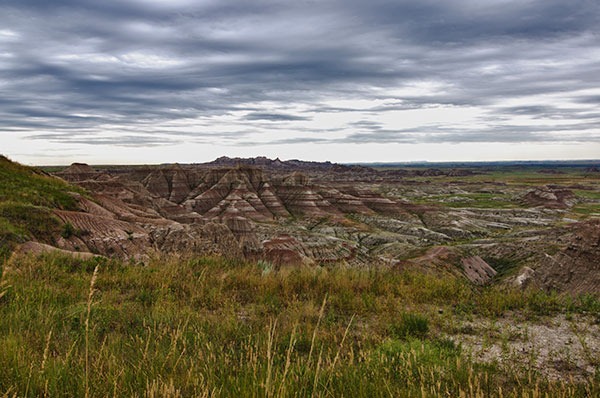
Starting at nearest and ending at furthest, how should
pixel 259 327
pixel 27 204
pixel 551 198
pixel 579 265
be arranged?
pixel 259 327
pixel 27 204
pixel 579 265
pixel 551 198

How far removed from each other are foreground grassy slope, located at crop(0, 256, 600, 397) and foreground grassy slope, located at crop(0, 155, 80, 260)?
395cm

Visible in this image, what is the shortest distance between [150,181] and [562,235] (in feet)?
341

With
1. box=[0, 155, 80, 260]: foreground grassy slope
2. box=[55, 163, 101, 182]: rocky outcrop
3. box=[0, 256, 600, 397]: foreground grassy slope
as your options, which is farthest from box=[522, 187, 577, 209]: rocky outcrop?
box=[55, 163, 101, 182]: rocky outcrop

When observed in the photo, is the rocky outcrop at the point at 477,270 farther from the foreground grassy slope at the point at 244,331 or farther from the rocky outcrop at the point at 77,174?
the rocky outcrop at the point at 77,174

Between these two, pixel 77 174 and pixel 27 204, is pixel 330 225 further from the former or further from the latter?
pixel 27 204

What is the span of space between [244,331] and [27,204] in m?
15.3

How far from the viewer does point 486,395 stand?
3541 mm

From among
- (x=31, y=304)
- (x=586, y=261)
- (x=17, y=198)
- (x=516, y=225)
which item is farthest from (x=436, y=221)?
(x=31, y=304)

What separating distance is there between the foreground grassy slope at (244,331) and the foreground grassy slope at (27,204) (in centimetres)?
395

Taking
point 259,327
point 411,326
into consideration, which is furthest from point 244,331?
point 411,326

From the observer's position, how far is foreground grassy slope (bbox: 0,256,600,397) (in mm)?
3146

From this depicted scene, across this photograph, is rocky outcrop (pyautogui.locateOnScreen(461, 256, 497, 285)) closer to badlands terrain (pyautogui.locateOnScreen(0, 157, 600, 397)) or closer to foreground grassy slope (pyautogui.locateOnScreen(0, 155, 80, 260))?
badlands terrain (pyautogui.locateOnScreen(0, 157, 600, 397))

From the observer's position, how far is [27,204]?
1563 cm

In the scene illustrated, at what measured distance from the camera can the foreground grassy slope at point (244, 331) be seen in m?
3.15
